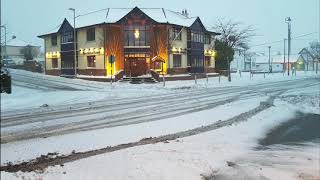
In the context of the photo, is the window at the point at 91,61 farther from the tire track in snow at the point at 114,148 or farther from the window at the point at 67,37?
the tire track in snow at the point at 114,148

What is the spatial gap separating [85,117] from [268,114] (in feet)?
30.9

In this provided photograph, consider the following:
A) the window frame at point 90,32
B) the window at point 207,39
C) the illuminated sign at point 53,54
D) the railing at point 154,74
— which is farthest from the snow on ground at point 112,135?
the window at point 207,39

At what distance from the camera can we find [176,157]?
10852mm

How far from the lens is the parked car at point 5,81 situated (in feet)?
12.1

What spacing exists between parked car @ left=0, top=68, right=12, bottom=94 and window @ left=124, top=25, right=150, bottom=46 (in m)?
8.35

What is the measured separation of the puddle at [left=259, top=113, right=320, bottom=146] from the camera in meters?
15.2

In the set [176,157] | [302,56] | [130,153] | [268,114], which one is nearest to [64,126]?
[130,153]

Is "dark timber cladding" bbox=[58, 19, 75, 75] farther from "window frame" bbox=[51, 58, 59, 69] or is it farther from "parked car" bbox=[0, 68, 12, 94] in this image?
"parked car" bbox=[0, 68, 12, 94]

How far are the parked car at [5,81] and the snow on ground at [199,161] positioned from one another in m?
1.94

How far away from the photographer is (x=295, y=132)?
678 inches

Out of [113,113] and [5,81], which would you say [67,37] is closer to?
[5,81]

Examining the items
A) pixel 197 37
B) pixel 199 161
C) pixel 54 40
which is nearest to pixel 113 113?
pixel 199 161

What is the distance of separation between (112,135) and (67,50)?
6.45 m

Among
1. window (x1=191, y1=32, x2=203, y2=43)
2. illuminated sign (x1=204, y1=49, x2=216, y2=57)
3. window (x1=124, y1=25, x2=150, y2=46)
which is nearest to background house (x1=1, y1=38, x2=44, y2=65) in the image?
window (x1=124, y1=25, x2=150, y2=46)
